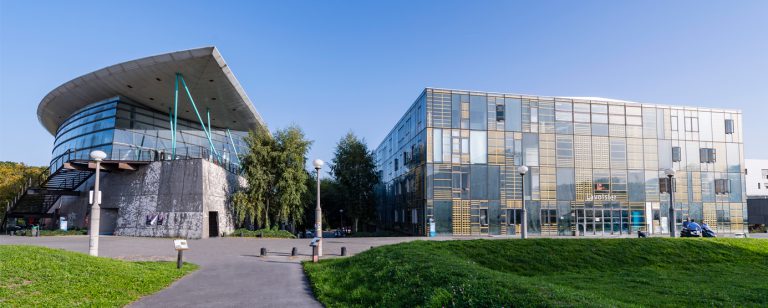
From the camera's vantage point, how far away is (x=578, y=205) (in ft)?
129

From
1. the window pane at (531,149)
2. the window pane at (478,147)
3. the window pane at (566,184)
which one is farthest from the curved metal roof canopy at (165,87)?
the window pane at (566,184)

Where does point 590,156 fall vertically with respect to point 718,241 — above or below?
above

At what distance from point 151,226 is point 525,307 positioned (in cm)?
3147

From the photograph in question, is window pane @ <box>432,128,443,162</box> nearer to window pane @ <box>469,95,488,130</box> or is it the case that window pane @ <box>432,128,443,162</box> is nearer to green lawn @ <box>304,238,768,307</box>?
window pane @ <box>469,95,488,130</box>

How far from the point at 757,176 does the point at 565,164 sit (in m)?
54.4

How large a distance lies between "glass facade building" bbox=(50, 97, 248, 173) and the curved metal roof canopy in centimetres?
83

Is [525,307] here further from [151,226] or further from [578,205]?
[578,205]

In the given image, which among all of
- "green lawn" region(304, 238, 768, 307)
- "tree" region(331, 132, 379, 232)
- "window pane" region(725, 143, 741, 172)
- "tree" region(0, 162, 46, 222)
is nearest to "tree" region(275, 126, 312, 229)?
"tree" region(331, 132, 379, 232)

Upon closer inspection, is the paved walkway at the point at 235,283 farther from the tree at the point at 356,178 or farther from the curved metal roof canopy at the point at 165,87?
the tree at the point at 356,178

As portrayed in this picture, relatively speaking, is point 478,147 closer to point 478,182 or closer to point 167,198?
point 478,182

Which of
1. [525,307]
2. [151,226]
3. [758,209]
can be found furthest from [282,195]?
[758,209]

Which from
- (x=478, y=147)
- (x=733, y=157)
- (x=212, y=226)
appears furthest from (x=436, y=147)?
(x=733, y=157)

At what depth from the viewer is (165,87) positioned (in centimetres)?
3566

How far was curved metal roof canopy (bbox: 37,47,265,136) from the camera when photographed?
103ft
